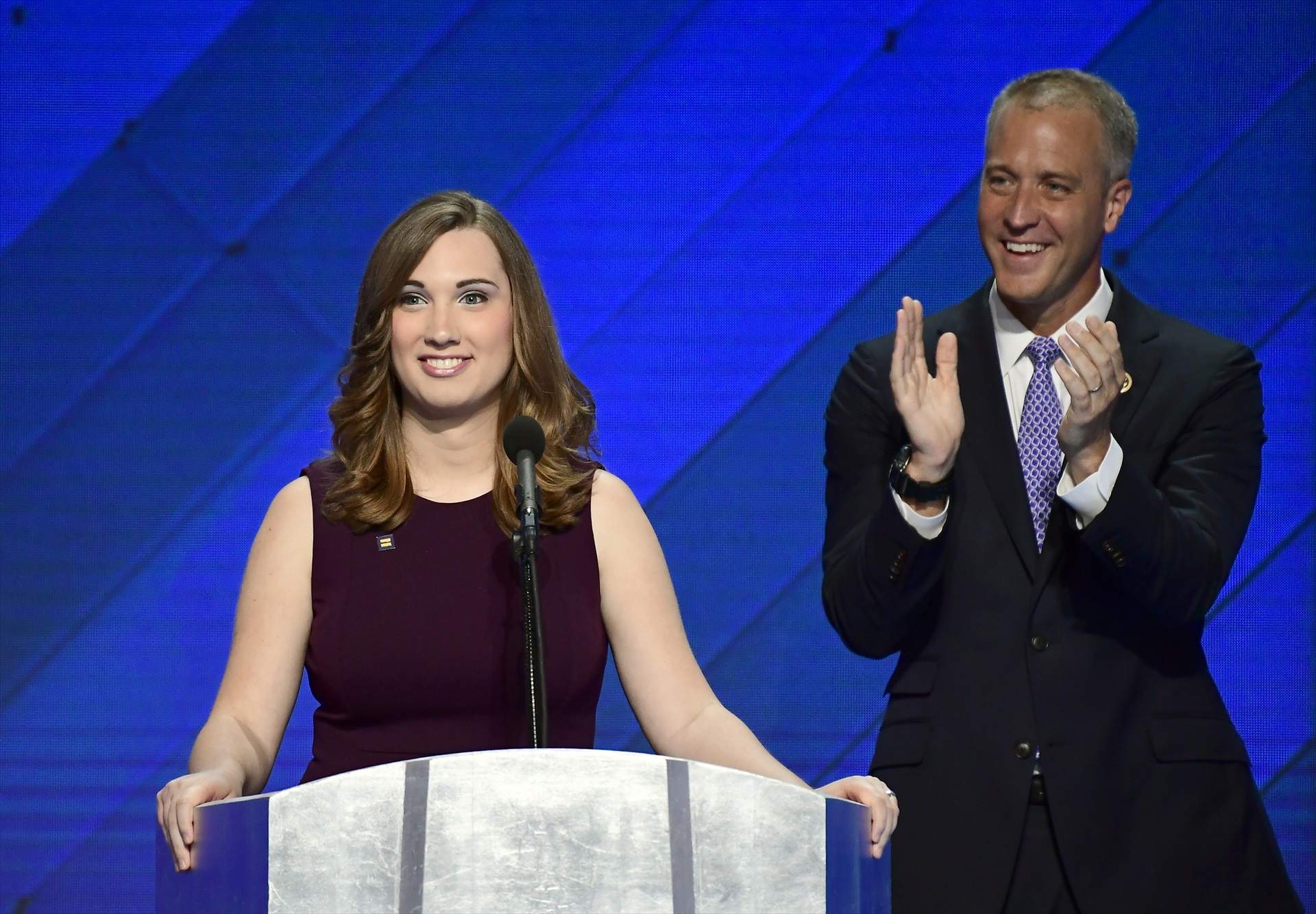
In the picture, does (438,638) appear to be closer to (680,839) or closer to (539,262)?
(680,839)

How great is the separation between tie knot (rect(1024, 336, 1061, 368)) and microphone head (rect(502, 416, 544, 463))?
970mm

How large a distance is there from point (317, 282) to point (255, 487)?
0.51 m

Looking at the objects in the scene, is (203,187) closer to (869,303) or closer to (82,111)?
(82,111)

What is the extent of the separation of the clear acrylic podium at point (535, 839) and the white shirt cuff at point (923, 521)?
100cm

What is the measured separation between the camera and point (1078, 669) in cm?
248

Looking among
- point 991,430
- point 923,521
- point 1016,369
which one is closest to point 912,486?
point 923,521

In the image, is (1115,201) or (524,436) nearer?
(524,436)

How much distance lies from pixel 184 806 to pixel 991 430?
1409 mm

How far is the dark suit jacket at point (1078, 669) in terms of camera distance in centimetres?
244

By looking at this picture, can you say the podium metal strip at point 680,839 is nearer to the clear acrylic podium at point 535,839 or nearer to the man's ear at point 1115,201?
the clear acrylic podium at point 535,839

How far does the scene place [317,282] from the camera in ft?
12.9

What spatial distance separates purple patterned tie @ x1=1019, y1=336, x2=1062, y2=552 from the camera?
8.39ft

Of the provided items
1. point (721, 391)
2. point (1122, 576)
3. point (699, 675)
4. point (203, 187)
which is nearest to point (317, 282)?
point (203, 187)

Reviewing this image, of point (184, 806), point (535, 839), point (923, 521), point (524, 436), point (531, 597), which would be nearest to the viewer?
point (535, 839)
